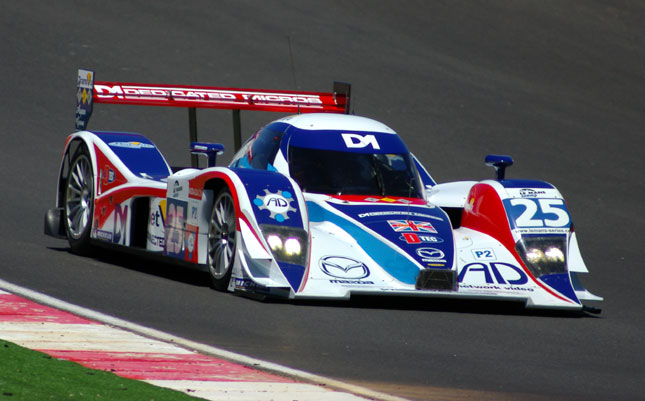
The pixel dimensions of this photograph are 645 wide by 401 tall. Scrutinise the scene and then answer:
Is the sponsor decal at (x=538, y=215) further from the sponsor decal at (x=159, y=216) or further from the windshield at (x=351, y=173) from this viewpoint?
the sponsor decal at (x=159, y=216)

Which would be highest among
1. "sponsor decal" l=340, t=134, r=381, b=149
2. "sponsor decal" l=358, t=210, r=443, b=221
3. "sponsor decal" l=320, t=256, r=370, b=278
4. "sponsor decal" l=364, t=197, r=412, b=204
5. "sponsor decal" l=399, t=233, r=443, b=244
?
"sponsor decal" l=340, t=134, r=381, b=149

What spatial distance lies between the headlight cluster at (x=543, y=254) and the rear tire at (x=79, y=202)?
157 inches

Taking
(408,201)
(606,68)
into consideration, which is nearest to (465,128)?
(606,68)

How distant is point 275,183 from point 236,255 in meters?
0.65

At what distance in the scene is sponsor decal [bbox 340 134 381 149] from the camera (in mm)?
10344

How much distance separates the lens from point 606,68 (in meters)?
28.2

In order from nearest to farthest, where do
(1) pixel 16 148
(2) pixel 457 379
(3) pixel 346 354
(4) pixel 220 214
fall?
(2) pixel 457 379, (3) pixel 346 354, (4) pixel 220 214, (1) pixel 16 148

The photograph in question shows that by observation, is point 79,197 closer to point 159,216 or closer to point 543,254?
point 159,216

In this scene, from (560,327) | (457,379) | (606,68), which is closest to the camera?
(457,379)

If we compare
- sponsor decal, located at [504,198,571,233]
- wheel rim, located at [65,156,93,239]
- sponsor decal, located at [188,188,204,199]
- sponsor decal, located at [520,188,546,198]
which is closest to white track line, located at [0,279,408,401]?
sponsor decal, located at [188,188,204,199]

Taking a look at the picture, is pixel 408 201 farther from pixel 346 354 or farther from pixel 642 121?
pixel 642 121

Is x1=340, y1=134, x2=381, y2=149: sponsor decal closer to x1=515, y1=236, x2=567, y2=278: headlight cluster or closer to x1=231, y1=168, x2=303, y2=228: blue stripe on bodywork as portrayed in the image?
x1=231, y1=168, x2=303, y2=228: blue stripe on bodywork

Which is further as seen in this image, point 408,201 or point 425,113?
point 425,113

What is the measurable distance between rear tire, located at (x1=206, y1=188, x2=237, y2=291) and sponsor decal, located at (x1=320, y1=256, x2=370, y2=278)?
0.74 meters
